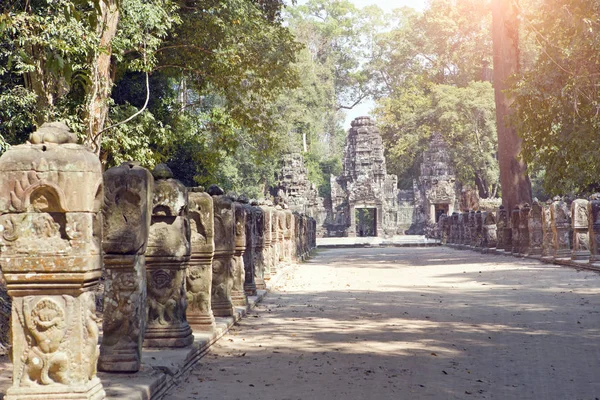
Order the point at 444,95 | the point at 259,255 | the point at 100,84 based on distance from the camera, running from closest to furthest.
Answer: the point at 259,255, the point at 100,84, the point at 444,95

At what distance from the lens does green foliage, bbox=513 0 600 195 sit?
17422mm

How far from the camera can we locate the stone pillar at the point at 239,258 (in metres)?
10.3

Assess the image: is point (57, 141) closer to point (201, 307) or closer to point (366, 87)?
point (201, 307)

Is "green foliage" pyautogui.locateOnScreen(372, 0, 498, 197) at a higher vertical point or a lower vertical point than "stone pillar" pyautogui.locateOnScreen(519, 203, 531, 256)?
higher

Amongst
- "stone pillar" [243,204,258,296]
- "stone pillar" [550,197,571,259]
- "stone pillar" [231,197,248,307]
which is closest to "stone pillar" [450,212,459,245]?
"stone pillar" [550,197,571,259]

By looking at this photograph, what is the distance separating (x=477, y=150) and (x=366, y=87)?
22325 millimetres

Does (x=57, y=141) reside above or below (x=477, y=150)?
below

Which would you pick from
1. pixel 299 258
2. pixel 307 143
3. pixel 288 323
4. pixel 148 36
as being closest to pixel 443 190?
pixel 307 143

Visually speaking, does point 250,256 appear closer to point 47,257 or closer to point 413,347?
point 413,347

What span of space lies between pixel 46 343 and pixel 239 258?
6.21 meters

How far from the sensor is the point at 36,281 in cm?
420

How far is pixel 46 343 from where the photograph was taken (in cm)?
423

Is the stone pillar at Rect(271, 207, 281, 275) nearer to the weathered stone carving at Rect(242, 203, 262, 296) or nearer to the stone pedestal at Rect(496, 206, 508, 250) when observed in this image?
the weathered stone carving at Rect(242, 203, 262, 296)

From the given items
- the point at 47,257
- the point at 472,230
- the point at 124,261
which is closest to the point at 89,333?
the point at 47,257
